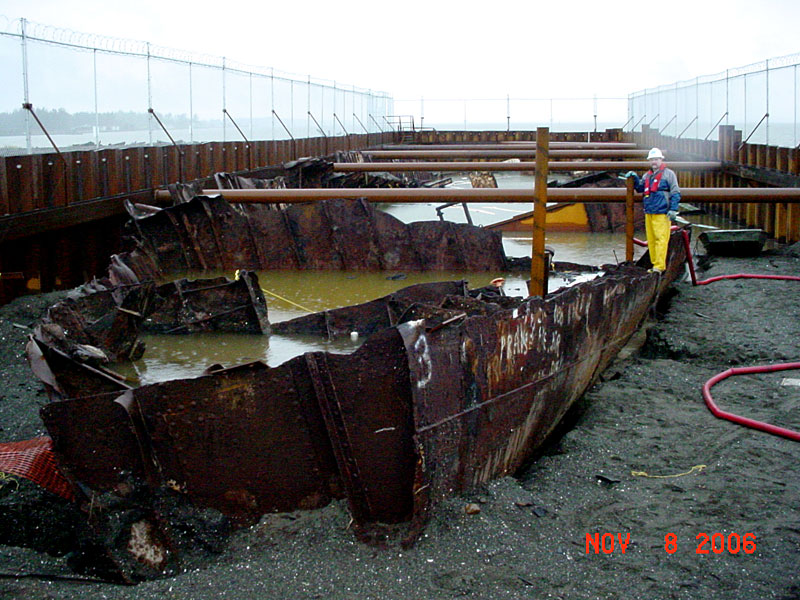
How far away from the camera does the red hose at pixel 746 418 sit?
6.17m

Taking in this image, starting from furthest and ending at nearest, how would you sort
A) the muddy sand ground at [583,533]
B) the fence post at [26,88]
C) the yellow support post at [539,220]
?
the fence post at [26,88]
the yellow support post at [539,220]
the muddy sand ground at [583,533]

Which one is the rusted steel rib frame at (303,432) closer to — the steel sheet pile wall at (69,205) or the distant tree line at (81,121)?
the steel sheet pile wall at (69,205)

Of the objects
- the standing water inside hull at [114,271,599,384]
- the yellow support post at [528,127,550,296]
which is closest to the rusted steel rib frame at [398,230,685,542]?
the standing water inside hull at [114,271,599,384]

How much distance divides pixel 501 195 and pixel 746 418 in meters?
7.56

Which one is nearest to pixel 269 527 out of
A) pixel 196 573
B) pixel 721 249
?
pixel 196 573

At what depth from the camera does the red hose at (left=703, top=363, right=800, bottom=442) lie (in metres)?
6.17

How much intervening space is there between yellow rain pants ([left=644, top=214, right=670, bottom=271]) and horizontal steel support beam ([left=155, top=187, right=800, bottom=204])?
132cm

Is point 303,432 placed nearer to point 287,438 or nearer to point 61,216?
point 287,438

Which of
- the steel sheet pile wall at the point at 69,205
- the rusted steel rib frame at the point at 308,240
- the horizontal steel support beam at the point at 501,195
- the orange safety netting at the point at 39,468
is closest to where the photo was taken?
the orange safety netting at the point at 39,468

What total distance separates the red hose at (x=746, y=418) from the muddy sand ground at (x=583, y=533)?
51 mm

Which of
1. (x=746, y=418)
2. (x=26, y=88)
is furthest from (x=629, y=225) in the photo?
(x=26, y=88)

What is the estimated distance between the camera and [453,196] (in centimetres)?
1260

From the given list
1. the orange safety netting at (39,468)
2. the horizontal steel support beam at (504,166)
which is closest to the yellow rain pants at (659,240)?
the orange safety netting at (39,468)

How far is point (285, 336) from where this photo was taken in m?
10.2
